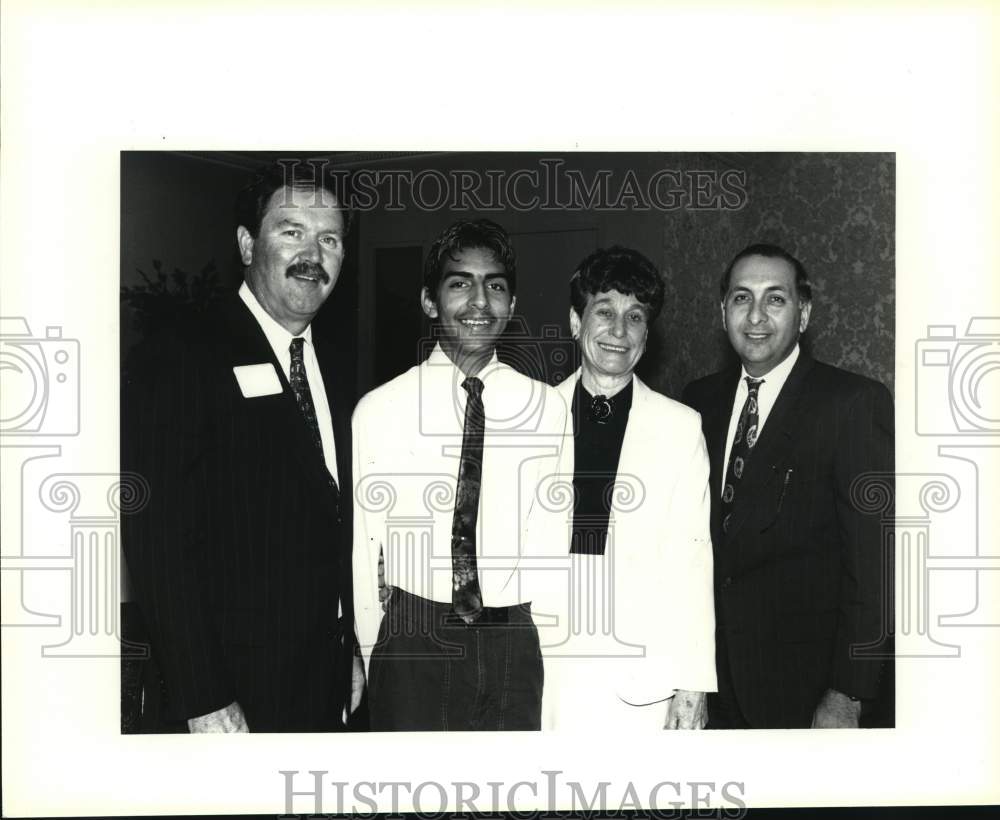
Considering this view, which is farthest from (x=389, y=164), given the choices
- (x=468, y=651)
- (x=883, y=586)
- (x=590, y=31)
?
(x=883, y=586)

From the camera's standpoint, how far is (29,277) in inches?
98.3

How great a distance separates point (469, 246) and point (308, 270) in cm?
39

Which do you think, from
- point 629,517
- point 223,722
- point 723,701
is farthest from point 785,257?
point 223,722

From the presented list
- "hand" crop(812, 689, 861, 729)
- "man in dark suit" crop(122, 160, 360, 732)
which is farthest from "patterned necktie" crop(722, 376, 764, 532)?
"man in dark suit" crop(122, 160, 360, 732)

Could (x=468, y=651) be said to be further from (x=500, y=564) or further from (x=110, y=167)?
(x=110, y=167)

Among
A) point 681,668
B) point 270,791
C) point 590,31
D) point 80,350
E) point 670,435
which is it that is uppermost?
point 590,31

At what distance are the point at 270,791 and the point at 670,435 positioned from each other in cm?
131

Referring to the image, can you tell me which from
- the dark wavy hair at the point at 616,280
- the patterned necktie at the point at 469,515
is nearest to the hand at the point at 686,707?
the patterned necktie at the point at 469,515

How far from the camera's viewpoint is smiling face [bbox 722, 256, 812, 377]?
2.52 metres

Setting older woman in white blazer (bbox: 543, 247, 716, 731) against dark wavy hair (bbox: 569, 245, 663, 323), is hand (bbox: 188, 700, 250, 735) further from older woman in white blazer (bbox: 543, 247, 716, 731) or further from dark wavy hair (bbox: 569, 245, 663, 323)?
dark wavy hair (bbox: 569, 245, 663, 323)

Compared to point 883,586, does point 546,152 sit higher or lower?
higher

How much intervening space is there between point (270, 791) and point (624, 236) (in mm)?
1612

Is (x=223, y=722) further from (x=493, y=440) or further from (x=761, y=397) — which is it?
(x=761, y=397)

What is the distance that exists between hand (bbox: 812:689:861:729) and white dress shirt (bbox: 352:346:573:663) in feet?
2.50
